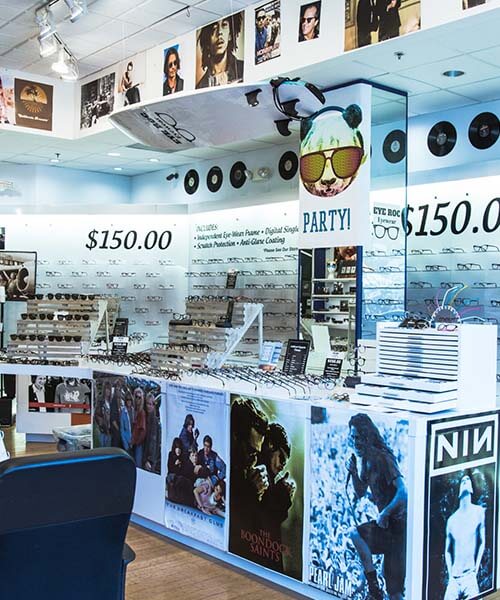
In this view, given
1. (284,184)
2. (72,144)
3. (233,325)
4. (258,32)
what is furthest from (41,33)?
(284,184)

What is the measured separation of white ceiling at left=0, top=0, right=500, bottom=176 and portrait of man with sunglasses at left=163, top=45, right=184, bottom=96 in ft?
0.54

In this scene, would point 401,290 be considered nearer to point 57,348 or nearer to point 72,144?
point 57,348

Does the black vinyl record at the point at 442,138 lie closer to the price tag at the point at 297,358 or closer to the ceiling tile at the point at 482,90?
the ceiling tile at the point at 482,90

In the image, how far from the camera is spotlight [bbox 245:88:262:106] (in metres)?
3.74

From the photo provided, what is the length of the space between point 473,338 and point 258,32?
4.10 meters

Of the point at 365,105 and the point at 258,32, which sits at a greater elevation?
the point at 258,32

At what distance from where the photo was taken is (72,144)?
9508 mm

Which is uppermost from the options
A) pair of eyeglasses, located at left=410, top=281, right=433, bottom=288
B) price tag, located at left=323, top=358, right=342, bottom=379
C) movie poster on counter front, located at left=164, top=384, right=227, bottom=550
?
pair of eyeglasses, located at left=410, top=281, right=433, bottom=288

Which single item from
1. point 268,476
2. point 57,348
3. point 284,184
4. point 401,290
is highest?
point 284,184

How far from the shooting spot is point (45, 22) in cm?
670

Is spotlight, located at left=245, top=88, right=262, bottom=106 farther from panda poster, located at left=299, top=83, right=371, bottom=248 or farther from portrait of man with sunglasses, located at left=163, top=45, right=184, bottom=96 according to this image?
portrait of man with sunglasses, located at left=163, top=45, right=184, bottom=96

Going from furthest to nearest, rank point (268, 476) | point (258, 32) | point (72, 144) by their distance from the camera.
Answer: point (72, 144), point (258, 32), point (268, 476)

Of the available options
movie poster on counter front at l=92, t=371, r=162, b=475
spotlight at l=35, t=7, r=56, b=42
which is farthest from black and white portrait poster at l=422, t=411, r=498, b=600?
spotlight at l=35, t=7, r=56, b=42

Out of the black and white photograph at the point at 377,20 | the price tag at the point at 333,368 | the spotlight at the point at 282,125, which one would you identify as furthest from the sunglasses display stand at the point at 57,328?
the black and white photograph at the point at 377,20
